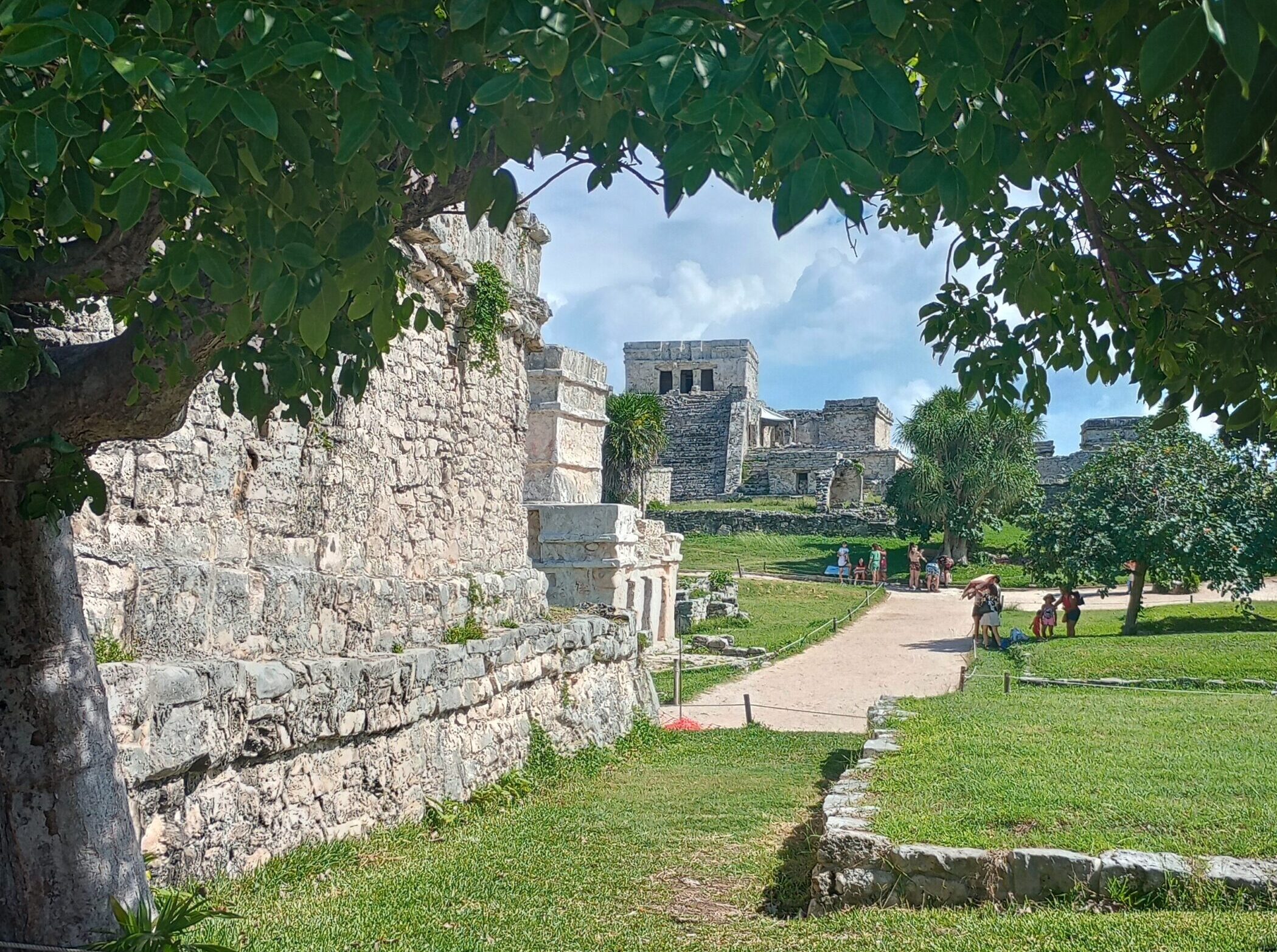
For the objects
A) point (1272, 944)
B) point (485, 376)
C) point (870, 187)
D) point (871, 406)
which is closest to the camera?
point (870, 187)

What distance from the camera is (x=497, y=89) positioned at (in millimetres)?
1894

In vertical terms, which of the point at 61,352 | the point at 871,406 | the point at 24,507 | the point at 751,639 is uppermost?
the point at 871,406

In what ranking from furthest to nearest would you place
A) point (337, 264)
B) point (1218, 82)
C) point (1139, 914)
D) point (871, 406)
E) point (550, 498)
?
point (871, 406)
point (550, 498)
point (1139, 914)
point (337, 264)
point (1218, 82)

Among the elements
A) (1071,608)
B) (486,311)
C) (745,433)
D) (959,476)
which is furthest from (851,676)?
(745,433)

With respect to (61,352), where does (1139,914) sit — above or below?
below

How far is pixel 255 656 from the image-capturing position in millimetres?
5332

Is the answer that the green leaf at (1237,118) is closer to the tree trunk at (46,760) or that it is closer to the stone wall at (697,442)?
the tree trunk at (46,760)

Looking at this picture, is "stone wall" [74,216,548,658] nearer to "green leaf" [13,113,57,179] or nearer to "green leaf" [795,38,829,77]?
"green leaf" [13,113,57,179]

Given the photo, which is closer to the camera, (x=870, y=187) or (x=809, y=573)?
(x=870, y=187)

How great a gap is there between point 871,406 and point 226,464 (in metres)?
48.1

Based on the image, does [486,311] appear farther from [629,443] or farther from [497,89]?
[629,443]

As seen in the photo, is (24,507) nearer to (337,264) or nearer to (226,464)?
(337,264)

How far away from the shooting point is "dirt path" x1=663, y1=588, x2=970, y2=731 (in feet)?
40.6

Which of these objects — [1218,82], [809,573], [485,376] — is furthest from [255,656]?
[809,573]
